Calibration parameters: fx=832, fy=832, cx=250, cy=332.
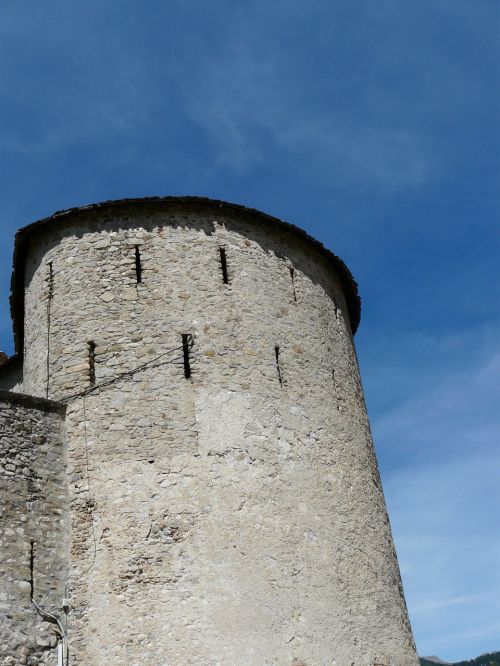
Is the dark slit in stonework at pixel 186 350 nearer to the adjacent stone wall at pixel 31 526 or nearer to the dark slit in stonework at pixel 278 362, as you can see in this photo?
the dark slit in stonework at pixel 278 362

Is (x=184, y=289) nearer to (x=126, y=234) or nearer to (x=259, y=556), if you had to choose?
(x=126, y=234)

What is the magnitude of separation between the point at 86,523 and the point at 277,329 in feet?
15.1

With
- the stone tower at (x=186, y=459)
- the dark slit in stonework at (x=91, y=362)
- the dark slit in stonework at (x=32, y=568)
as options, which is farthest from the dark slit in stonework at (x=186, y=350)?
the dark slit in stonework at (x=32, y=568)

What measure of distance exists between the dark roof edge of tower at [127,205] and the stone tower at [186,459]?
44 mm

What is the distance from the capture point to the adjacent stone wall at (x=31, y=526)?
11.5 m

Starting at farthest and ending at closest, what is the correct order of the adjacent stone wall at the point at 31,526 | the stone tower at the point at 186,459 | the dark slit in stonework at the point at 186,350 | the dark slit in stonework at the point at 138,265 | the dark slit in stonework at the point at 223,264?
the dark slit in stonework at the point at 223,264 → the dark slit in stonework at the point at 138,265 → the dark slit in stonework at the point at 186,350 → the stone tower at the point at 186,459 → the adjacent stone wall at the point at 31,526

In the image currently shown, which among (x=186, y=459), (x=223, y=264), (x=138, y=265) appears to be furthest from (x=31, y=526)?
(x=223, y=264)

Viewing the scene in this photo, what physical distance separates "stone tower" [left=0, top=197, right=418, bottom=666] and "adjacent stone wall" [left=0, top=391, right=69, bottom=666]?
0.09 feet

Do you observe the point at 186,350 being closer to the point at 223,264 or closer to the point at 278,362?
the point at 278,362

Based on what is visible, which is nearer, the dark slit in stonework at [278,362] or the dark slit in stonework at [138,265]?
the dark slit in stonework at [278,362]

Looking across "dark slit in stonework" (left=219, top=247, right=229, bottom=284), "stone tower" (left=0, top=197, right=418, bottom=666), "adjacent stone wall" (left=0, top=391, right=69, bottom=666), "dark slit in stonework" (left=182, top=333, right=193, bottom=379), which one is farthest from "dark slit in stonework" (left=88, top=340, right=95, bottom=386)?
"dark slit in stonework" (left=219, top=247, right=229, bottom=284)

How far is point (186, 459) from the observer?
12672 mm

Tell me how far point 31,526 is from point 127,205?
5.85m

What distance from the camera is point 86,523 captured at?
1245 centimetres
